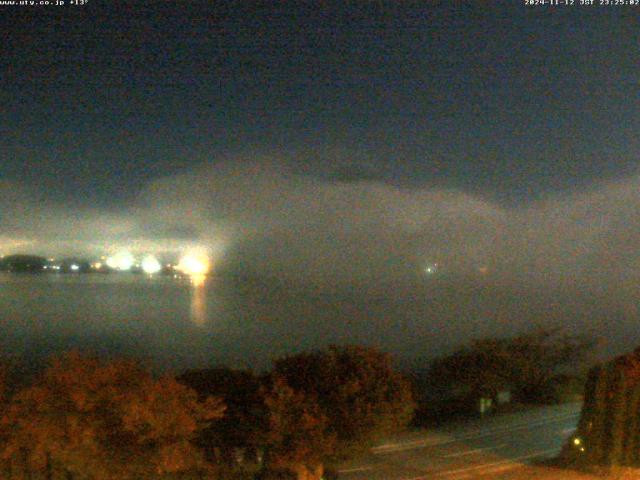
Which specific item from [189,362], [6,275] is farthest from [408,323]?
[6,275]

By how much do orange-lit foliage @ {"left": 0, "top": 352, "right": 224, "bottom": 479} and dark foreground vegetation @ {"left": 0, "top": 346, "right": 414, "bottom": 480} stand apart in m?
0.02

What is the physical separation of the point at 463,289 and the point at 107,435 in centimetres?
15892

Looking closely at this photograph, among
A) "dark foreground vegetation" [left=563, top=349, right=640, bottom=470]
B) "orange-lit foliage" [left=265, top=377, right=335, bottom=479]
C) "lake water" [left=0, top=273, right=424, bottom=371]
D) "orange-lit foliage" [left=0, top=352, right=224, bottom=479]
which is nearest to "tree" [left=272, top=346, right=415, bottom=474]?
"orange-lit foliage" [left=265, top=377, right=335, bottom=479]

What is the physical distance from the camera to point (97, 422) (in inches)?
475

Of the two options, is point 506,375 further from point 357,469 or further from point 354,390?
point 354,390

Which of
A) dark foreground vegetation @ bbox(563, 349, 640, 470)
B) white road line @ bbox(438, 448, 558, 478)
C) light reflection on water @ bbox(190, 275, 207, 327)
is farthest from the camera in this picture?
light reflection on water @ bbox(190, 275, 207, 327)

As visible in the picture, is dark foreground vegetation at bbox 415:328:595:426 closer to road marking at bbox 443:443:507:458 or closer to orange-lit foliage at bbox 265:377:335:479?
road marking at bbox 443:443:507:458

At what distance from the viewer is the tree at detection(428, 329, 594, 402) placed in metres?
42.8

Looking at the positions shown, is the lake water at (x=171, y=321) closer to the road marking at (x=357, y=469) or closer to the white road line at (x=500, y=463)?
the road marking at (x=357, y=469)

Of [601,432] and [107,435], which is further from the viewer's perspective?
[601,432]

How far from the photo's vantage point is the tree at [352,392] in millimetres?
15789

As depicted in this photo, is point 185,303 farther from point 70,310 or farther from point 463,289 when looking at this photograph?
point 463,289

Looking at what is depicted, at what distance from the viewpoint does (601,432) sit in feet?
60.6

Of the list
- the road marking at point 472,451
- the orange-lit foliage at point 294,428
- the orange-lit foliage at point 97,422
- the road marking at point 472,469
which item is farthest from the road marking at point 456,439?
the orange-lit foliage at point 97,422
